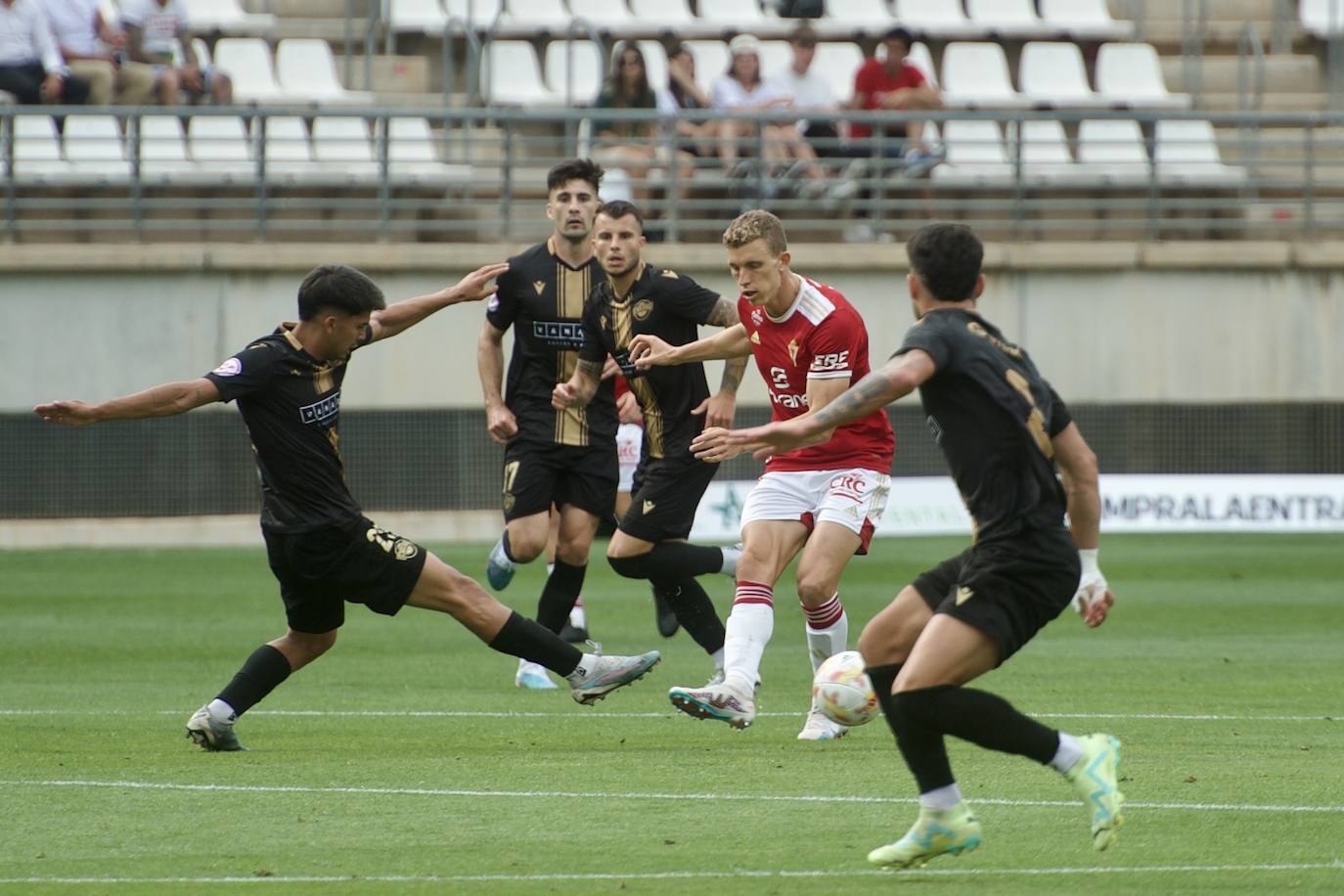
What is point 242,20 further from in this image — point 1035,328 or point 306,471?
point 306,471

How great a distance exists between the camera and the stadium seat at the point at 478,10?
80.1 ft

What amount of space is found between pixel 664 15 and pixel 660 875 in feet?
66.1

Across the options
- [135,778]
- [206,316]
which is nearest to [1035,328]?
[206,316]

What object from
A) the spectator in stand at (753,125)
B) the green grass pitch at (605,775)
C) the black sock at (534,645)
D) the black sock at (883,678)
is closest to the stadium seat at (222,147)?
the spectator in stand at (753,125)

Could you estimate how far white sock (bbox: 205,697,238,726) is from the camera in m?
8.23

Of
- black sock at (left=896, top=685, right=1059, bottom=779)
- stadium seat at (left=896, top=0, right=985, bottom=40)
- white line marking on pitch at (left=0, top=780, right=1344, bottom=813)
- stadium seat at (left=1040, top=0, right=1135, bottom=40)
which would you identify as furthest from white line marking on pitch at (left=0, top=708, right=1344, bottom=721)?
stadium seat at (left=1040, top=0, right=1135, bottom=40)

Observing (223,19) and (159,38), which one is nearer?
(159,38)

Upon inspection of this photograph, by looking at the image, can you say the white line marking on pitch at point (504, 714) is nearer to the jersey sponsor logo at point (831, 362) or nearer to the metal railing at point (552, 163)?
the jersey sponsor logo at point (831, 362)

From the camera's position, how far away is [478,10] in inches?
968

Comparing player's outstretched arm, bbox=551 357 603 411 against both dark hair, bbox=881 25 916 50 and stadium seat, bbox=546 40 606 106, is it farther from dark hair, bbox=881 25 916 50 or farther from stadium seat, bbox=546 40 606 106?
stadium seat, bbox=546 40 606 106

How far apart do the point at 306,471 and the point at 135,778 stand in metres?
1.35

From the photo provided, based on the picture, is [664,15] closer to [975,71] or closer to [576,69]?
[576,69]

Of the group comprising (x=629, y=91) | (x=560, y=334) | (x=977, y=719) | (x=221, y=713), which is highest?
(x=629, y=91)

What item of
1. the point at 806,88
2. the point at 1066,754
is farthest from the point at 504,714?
the point at 806,88
